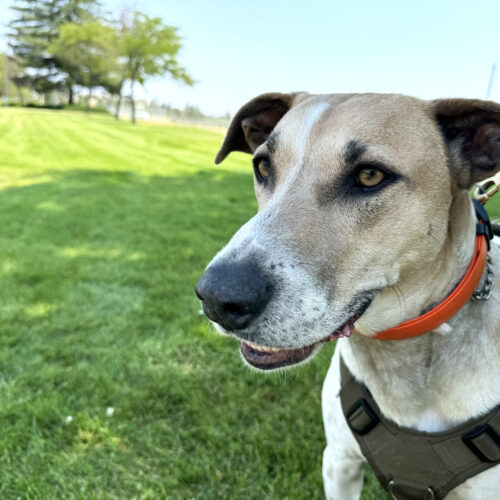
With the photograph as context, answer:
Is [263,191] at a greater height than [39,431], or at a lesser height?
greater

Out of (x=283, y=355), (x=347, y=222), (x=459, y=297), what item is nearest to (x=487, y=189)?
(x=459, y=297)

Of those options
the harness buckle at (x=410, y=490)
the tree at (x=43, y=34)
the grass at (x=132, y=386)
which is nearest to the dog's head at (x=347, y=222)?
the harness buckle at (x=410, y=490)

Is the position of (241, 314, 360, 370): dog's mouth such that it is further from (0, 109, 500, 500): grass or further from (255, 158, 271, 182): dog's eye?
(0, 109, 500, 500): grass

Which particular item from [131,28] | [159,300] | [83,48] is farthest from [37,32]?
[159,300]

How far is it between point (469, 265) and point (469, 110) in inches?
28.0

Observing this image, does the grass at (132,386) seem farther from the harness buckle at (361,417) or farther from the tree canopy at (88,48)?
the tree canopy at (88,48)

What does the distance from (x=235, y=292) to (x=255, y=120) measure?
5.12ft

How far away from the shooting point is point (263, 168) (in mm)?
2182

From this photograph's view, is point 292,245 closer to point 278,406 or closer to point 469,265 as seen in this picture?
point 469,265

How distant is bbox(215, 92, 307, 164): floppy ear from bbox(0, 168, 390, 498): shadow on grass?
1.97 m

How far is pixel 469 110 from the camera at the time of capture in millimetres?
1944

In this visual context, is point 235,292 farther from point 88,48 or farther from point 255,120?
point 88,48

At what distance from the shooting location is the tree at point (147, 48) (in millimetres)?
42981

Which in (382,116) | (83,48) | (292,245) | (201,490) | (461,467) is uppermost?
(83,48)
